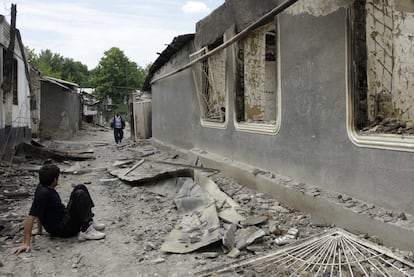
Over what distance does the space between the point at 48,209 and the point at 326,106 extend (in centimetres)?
330

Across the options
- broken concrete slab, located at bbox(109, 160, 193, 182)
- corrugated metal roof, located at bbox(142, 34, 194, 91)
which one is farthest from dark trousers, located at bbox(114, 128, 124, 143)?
broken concrete slab, located at bbox(109, 160, 193, 182)

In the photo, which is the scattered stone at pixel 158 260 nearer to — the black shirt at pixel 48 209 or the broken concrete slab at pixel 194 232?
the broken concrete slab at pixel 194 232

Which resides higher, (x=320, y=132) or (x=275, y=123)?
(x=275, y=123)

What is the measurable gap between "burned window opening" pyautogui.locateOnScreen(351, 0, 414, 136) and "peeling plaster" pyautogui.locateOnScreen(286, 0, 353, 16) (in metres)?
0.19

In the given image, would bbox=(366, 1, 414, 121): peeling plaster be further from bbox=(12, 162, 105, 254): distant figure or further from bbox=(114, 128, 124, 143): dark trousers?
bbox=(114, 128, 124, 143): dark trousers

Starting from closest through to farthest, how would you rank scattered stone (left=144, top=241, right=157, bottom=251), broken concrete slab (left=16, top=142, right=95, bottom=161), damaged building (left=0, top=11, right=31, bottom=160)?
scattered stone (left=144, top=241, right=157, bottom=251) < damaged building (left=0, top=11, right=31, bottom=160) < broken concrete slab (left=16, top=142, right=95, bottom=161)

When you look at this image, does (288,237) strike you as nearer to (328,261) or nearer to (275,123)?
(328,261)

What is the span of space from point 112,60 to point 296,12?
41.2m

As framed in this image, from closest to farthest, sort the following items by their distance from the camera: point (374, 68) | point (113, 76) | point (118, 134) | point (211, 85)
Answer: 1. point (374, 68)
2. point (211, 85)
3. point (118, 134)
4. point (113, 76)

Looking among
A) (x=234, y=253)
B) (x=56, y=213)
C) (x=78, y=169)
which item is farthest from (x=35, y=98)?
(x=234, y=253)

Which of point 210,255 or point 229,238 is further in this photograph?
point 229,238

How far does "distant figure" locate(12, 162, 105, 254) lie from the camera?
12.9 ft

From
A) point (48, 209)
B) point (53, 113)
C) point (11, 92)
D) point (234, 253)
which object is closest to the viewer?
point (234, 253)

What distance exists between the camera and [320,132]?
4.34m
